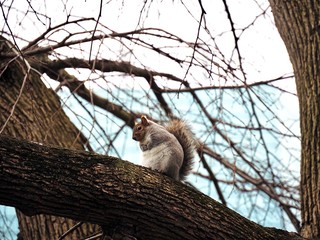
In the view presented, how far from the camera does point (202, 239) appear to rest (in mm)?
2551

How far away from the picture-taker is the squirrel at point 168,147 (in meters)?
3.23

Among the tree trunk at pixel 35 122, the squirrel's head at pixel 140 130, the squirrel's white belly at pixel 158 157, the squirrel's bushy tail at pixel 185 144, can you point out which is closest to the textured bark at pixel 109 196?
the squirrel's white belly at pixel 158 157

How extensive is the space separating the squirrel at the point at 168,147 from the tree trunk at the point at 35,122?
415 mm

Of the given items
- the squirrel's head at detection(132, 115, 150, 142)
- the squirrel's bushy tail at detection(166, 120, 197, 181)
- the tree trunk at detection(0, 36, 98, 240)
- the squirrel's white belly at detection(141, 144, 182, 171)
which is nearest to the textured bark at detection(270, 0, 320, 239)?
the squirrel's bushy tail at detection(166, 120, 197, 181)

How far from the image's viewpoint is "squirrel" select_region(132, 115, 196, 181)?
3.23 metres

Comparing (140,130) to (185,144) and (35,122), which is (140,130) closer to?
(185,144)

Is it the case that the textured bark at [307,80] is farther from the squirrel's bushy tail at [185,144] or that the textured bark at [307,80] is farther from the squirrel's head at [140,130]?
the squirrel's head at [140,130]

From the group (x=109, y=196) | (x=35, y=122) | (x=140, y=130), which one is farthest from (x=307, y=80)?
(x=35, y=122)

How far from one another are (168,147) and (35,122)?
1.11 metres

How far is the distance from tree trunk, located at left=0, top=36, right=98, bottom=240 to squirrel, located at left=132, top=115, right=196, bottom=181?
1.36 feet

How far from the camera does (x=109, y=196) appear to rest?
2354 mm

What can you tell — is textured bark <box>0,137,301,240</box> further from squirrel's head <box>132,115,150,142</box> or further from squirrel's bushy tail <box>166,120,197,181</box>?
squirrel's head <box>132,115,150,142</box>

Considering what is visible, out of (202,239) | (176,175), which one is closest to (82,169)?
(202,239)

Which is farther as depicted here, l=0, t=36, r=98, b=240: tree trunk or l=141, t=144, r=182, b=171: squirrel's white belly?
l=0, t=36, r=98, b=240: tree trunk
